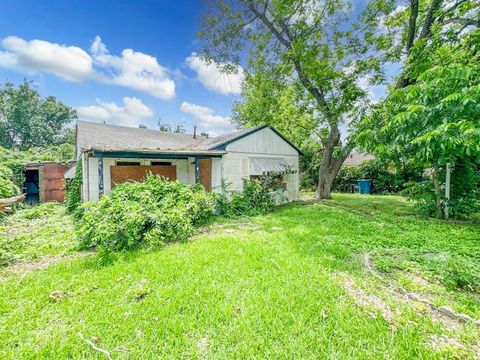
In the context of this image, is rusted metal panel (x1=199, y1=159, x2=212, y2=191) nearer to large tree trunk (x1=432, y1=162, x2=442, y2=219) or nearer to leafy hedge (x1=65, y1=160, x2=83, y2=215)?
leafy hedge (x1=65, y1=160, x2=83, y2=215)

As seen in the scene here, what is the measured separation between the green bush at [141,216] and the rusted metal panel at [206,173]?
3471 millimetres

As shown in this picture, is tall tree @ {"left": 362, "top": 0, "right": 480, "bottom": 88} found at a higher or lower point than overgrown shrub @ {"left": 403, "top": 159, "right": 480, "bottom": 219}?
higher

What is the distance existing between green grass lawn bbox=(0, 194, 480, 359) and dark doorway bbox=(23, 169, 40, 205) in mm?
13024

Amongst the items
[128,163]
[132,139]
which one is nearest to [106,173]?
[128,163]

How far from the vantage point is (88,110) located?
3919 centimetres

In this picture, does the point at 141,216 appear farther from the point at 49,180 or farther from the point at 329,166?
the point at 49,180

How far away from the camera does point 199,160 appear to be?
11.5 m

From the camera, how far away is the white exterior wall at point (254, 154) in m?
10.5

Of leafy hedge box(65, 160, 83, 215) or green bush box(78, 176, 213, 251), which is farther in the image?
leafy hedge box(65, 160, 83, 215)

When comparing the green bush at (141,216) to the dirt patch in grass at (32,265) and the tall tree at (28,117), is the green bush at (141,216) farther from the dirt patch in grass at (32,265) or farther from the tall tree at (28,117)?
the tall tree at (28,117)

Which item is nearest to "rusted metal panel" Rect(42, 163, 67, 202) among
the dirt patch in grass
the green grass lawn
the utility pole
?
the green grass lawn

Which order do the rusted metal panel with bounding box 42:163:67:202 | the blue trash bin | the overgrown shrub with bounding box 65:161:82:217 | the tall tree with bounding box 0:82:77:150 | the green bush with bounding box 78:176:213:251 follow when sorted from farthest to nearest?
the tall tree with bounding box 0:82:77:150 < the blue trash bin < the rusted metal panel with bounding box 42:163:67:202 < the overgrown shrub with bounding box 65:161:82:217 < the green bush with bounding box 78:176:213:251

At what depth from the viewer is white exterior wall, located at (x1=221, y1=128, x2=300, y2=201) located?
34.3ft

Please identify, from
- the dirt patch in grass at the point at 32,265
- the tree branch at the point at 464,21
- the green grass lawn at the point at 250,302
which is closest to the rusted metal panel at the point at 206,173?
the green grass lawn at the point at 250,302
